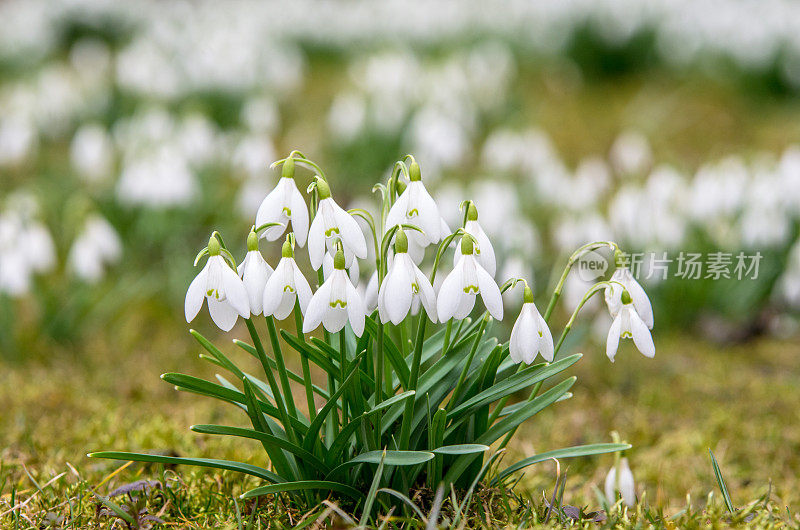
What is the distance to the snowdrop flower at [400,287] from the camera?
140cm

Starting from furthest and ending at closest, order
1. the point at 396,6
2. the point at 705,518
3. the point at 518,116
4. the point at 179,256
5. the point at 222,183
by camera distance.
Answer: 1. the point at 396,6
2. the point at 518,116
3. the point at 222,183
4. the point at 179,256
5. the point at 705,518

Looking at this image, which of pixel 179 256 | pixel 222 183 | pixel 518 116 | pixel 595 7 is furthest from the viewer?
pixel 595 7

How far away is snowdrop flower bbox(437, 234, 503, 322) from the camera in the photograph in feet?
4.65

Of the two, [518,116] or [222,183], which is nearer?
[222,183]

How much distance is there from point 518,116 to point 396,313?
4449 millimetres

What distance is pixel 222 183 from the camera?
4.79 meters

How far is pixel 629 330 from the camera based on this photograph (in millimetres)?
1542

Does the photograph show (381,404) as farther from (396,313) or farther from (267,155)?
(267,155)

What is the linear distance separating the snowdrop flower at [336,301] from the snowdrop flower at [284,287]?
4cm

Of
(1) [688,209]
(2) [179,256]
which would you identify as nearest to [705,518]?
(1) [688,209]

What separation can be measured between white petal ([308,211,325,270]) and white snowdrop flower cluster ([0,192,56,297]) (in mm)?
1963

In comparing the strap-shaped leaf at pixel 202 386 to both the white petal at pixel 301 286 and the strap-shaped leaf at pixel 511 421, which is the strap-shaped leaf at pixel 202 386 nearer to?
the white petal at pixel 301 286

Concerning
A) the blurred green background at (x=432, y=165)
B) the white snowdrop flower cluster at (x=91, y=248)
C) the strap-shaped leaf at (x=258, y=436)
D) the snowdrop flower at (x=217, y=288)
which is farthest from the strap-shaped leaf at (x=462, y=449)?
the white snowdrop flower cluster at (x=91, y=248)

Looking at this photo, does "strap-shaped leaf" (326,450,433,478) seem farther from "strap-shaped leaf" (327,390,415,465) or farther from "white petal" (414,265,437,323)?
"white petal" (414,265,437,323)
